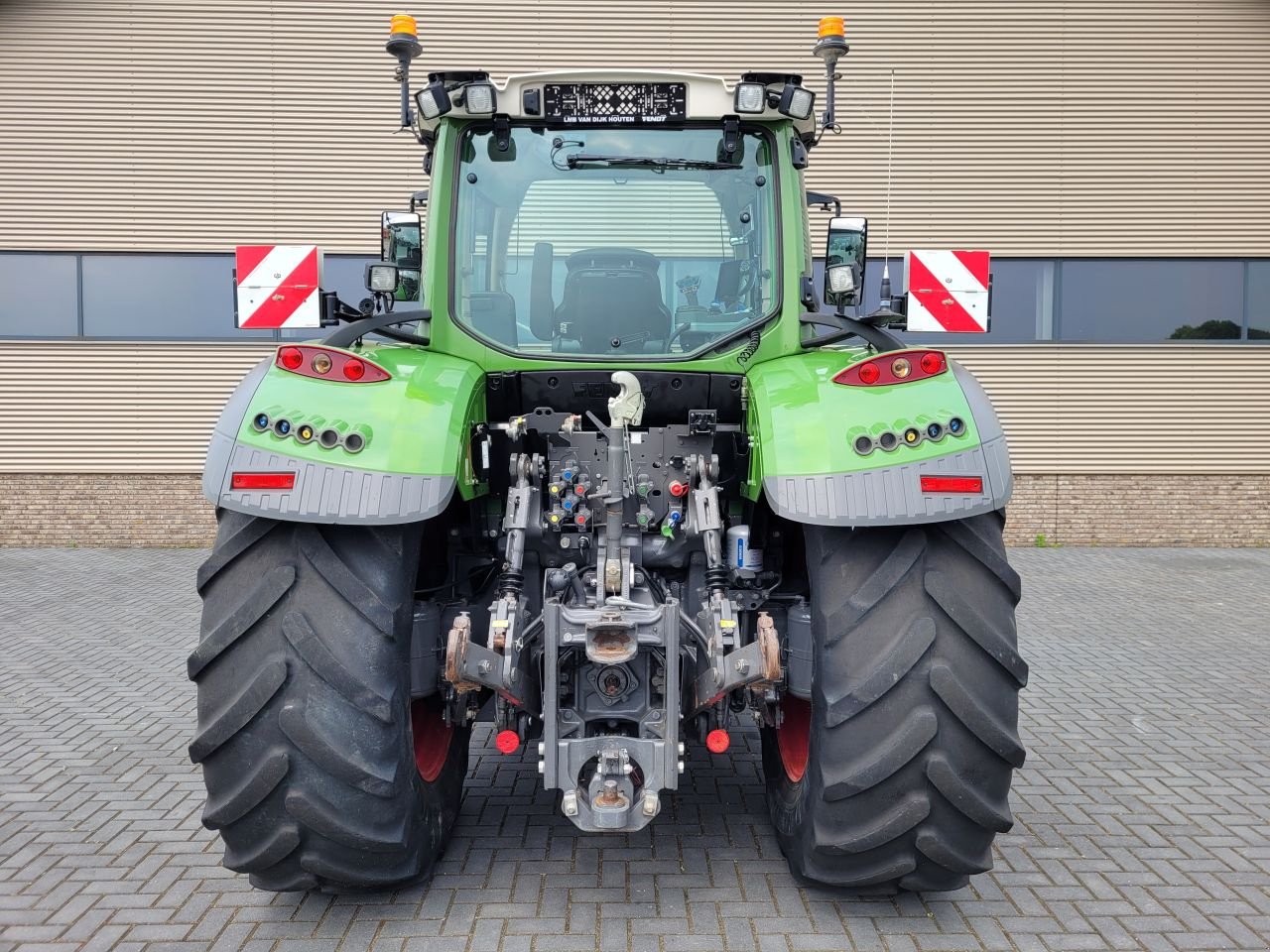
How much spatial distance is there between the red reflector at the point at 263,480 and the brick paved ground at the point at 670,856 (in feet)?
4.63

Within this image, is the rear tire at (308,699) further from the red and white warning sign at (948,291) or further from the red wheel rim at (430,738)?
the red and white warning sign at (948,291)

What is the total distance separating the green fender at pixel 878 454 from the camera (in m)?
2.69

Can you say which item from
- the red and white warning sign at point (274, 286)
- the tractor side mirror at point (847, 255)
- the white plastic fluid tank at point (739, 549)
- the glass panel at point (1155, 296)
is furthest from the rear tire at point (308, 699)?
the glass panel at point (1155, 296)

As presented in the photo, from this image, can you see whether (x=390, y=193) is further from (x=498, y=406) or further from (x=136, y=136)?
(x=498, y=406)

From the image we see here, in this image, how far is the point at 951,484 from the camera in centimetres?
271

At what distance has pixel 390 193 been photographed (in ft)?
35.6

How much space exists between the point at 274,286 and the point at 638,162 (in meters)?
5.65

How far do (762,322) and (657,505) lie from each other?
2.67 ft

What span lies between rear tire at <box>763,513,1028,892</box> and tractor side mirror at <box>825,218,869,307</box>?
4.27 feet

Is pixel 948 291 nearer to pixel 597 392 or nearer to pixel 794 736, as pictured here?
pixel 597 392

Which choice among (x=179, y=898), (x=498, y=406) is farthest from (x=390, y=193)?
(x=179, y=898)

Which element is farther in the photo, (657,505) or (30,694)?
(30,694)

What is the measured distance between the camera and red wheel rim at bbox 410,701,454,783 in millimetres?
3283

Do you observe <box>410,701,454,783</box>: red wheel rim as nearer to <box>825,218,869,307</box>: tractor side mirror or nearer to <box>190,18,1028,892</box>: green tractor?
<box>190,18,1028,892</box>: green tractor
